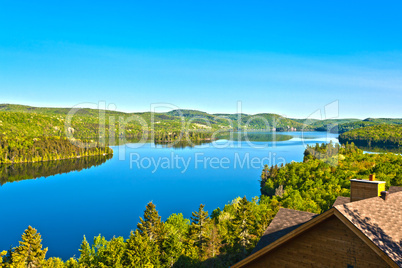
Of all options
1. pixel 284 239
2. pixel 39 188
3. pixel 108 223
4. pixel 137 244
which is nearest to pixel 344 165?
pixel 108 223

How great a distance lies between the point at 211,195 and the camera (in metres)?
89.9

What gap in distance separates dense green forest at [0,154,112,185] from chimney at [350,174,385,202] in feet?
431

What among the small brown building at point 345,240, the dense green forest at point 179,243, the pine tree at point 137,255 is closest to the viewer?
→ the small brown building at point 345,240

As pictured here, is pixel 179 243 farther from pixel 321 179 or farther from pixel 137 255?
pixel 321 179

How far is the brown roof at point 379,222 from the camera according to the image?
882 cm

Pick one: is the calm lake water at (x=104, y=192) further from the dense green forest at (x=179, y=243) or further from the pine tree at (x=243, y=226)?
the pine tree at (x=243, y=226)

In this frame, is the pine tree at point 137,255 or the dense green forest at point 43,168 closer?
the pine tree at point 137,255

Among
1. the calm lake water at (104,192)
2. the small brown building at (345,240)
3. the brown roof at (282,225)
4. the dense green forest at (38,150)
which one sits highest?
the small brown building at (345,240)

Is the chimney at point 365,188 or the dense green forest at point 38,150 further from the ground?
the chimney at point 365,188

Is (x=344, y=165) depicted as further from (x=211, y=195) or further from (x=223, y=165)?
(x=223, y=165)

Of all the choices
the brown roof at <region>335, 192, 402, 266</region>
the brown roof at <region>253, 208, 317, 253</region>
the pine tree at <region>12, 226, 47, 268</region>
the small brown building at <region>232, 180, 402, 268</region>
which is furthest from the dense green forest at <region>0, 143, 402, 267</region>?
the brown roof at <region>335, 192, 402, 266</region>

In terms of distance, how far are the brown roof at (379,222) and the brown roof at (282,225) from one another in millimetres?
4104

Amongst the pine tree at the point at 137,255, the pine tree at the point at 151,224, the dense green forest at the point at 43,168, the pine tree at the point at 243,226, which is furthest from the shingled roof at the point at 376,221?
the dense green forest at the point at 43,168

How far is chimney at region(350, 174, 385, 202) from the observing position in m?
13.8
